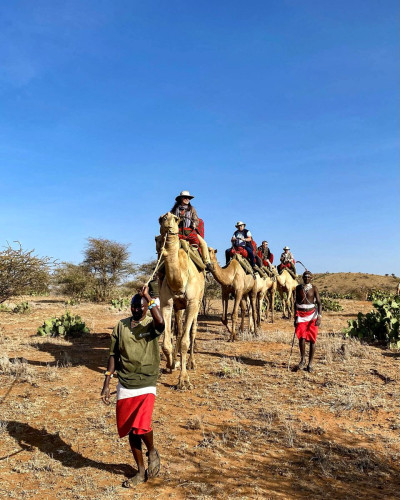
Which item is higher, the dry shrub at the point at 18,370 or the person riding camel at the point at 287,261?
the person riding camel at the point at 287,261

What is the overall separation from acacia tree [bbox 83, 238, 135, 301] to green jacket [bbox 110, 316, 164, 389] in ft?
79.7

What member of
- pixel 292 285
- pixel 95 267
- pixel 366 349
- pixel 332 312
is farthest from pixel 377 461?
pixel 95 267

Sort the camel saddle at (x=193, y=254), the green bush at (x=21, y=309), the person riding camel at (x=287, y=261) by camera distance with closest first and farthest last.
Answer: the camel saddle at (x=193, y=254)
the green bush at (x=21, y=309)
the person riding camel at (x=287, y=261)

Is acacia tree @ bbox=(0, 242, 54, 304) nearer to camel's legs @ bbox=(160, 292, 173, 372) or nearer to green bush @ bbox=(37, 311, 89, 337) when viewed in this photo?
green bush @ bbox=(37, 311, 89, 337)

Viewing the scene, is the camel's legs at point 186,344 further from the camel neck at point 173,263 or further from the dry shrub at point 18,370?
the dry shrub at point 18,370

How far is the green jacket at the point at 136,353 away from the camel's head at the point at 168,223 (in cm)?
240

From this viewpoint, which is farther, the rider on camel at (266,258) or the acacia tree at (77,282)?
the acacia tree at (77,282)

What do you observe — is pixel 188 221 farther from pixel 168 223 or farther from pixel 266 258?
pixel 266 258

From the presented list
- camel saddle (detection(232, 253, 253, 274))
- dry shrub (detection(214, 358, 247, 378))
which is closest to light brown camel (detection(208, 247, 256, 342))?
camel saddle (detection(232, 253, 253, 274))

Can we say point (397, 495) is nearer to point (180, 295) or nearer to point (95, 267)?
point (180, 295)

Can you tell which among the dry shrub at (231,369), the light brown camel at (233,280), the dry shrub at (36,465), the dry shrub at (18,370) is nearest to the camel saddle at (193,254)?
the dry shrub at (231,369)

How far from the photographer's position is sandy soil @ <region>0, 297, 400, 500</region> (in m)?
4.49

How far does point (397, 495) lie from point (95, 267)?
26277mm

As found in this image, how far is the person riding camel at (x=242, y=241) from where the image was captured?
14469 millimetres
